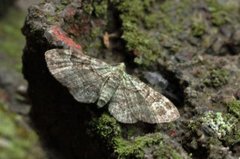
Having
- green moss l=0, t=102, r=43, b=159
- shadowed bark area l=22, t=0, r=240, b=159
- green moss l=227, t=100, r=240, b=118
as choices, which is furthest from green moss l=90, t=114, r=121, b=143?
green moss l=0, t=102, r=43, b=159

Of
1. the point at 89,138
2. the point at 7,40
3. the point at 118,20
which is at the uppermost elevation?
the point at 118,20

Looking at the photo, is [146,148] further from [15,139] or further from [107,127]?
[15,139]

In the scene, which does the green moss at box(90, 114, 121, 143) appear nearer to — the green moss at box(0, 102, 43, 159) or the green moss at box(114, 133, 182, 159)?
the green moss at box(114, 133, 182, 159)

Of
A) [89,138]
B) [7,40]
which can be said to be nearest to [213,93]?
Result: [89,138]

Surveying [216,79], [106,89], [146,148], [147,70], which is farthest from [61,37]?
[216,79]

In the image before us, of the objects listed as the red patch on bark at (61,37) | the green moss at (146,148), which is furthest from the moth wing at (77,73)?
the green moss at (146,148)

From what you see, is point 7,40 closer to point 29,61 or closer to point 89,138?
point 29,61
